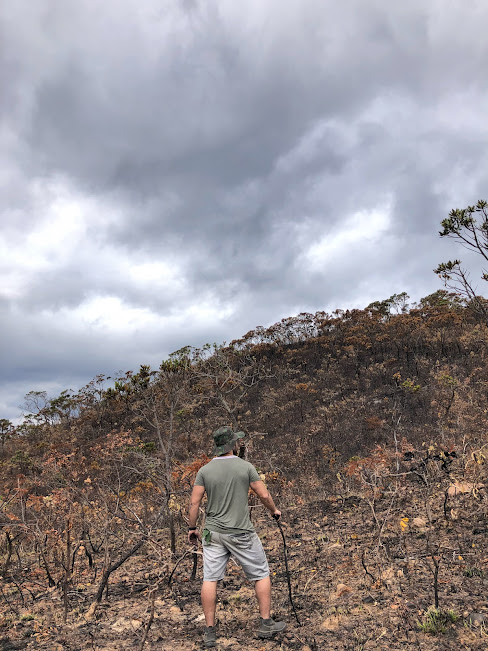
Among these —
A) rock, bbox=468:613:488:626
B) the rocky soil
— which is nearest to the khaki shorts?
the rocky soil

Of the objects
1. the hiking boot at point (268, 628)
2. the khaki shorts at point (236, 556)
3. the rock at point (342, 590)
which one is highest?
the khaki shorts at point (236, 556)

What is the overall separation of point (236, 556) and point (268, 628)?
1.90ft

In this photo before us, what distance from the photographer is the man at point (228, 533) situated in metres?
3.23

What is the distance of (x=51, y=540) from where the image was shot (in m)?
5.50

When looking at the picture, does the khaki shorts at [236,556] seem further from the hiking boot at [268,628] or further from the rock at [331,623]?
the rock at [331,623]

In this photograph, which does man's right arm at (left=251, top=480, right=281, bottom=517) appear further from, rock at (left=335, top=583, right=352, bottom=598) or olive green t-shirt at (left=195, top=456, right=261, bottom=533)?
rock at (left=335, top=583, right=352, bottom=598)

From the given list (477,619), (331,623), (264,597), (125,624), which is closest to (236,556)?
(264,597)

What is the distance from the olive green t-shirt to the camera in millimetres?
3348

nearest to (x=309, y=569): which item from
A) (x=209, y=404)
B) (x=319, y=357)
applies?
(x=209, y=404)

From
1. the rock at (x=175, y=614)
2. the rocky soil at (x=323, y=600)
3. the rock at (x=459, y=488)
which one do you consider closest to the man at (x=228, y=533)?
the rocky soil at (x=323, y=600)

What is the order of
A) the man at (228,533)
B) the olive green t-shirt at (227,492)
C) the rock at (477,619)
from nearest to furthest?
1. the rock at (477,619)
2. the man at (228,533)
3. the olive green t-shirt at (227,492)

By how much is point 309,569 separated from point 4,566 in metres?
4.53

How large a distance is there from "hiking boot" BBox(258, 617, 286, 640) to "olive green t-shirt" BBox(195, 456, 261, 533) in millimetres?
684

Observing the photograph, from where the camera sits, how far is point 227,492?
133 inches
